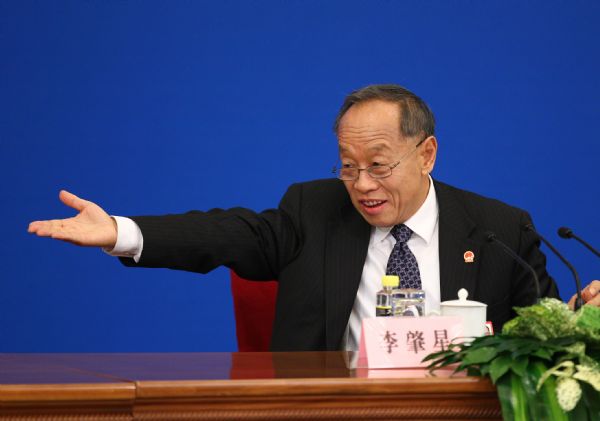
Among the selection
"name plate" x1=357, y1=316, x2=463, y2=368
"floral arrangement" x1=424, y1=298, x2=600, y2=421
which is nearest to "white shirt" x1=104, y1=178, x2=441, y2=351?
"name plate" x1=357, y1=316, x2=463, y2=368

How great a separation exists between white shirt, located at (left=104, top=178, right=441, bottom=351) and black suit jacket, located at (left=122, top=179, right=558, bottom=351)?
3 cm

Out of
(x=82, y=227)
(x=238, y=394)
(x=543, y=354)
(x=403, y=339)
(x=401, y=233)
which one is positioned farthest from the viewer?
(x=401, y=233)

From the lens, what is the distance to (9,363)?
1802 mm

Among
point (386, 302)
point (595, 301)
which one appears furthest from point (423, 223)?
point (595, 301)

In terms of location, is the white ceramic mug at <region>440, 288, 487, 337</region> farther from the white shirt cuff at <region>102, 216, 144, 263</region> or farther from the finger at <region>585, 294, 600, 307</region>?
the white shirt cuff at <region>102, 216, 144, 263</region>

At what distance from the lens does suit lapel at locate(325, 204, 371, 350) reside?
249 centimetres

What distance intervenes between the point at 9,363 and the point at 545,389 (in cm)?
97

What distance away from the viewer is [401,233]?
2.64 metres

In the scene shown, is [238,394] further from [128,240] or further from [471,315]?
[128,240]

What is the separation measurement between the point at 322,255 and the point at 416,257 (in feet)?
0.84

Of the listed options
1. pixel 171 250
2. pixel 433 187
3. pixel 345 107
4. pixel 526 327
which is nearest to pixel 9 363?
pixel 171 250

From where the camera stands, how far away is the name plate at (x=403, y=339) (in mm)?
1743

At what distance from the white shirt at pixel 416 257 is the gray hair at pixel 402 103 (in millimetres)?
230

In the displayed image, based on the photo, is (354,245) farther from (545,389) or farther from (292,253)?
(545,389)
